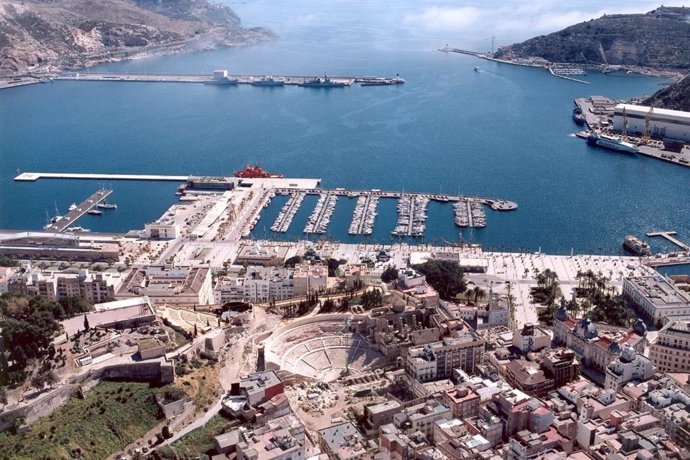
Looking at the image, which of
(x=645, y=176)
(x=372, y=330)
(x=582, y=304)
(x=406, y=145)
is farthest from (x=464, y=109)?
(x=372, y=330)

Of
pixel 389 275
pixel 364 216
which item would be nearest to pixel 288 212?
pixel 364 216

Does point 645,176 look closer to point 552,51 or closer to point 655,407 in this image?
point 655,407

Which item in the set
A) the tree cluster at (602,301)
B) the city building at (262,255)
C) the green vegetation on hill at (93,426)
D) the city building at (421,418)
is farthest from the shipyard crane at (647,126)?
the green vegetation on hill at (93,426)

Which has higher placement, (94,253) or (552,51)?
(552,51)

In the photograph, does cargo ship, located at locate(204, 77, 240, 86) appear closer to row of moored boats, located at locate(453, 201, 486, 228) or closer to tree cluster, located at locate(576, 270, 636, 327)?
row of moored boats, located at locate(453, 201, 486, 228)

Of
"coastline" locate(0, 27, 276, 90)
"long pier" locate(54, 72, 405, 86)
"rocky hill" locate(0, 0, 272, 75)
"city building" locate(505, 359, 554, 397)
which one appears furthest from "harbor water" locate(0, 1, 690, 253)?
"city building" locate(505, 359, 554, 397)

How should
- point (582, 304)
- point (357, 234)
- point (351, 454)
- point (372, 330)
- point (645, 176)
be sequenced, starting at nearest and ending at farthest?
1. point (351, 454)
2. point (372, 330)
3. point (582, 304)
4. point (357, 234)
5. point (645, 176)
